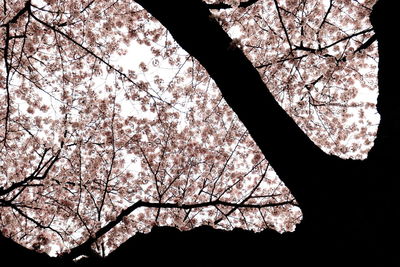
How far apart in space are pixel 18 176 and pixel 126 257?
7756 millimetres

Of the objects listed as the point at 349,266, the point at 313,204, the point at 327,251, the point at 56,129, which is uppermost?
the point at 56,129

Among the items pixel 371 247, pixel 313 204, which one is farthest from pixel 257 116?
pixel 371 247

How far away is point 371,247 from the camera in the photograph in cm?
179

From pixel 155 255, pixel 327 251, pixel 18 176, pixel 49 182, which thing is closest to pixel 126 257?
pixel 155 255

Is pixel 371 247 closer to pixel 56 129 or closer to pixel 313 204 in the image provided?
pixel 313 204

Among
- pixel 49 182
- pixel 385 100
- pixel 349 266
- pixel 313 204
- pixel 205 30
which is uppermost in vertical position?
pixel 49 182

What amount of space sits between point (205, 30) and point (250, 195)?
143 inches

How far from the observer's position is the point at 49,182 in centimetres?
709

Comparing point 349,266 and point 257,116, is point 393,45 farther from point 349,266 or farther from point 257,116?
point 349,266

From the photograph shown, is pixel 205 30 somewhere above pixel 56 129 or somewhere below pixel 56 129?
below

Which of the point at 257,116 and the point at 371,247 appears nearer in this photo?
the point at 371,247

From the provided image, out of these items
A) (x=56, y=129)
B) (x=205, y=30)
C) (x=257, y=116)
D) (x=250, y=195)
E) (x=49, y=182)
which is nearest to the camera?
(x=257, y=116)

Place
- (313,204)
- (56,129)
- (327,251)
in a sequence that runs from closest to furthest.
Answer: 1. (327,251)
2. (313,204)
3. (56,129)

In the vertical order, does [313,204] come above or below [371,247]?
above
